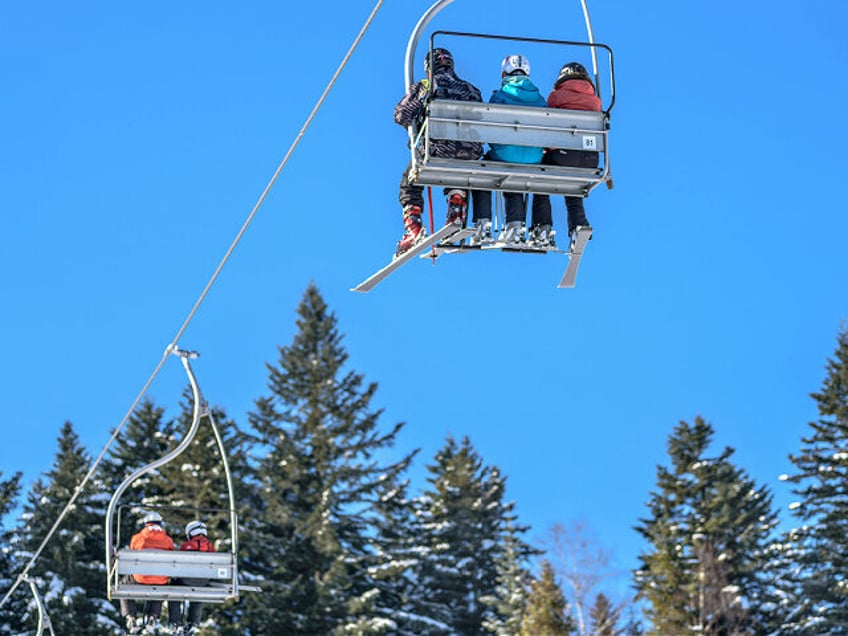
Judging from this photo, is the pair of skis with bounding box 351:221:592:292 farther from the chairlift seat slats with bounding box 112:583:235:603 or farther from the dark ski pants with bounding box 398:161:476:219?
the chairlift seat slats with bounding box 112:583:235:603

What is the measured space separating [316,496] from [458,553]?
5456mm

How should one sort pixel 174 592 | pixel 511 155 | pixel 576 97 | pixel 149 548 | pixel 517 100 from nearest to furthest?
1. pixel 511 155
2. pixel 517 100
3. pixel 576 97
4. pixel 149 548
5. pixel 174 592

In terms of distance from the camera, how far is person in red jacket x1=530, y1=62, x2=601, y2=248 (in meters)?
11.9

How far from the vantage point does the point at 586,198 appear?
12.5 meters

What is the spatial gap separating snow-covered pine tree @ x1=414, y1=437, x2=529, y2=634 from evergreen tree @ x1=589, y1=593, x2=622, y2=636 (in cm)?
357

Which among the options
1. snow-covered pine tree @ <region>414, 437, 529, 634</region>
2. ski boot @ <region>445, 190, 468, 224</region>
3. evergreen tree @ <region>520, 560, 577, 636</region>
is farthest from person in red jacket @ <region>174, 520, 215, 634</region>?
snow-covered pine tree @ <region>414, 437, 529, 634</region>

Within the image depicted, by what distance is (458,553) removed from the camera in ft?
157

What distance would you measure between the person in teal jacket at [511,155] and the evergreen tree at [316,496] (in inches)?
1192

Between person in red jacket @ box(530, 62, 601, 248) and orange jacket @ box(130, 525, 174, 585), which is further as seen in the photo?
orange jacket @ box(130, 525, 174, 585)

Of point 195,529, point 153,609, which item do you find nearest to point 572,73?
point 195,529

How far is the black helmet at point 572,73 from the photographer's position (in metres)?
12.4

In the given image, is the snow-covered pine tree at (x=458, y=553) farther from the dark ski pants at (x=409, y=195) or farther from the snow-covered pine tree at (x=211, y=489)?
the dark ski pants at (x=409, y=195)

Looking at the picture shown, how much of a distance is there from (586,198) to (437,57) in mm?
1681

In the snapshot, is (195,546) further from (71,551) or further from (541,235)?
(71,551)
